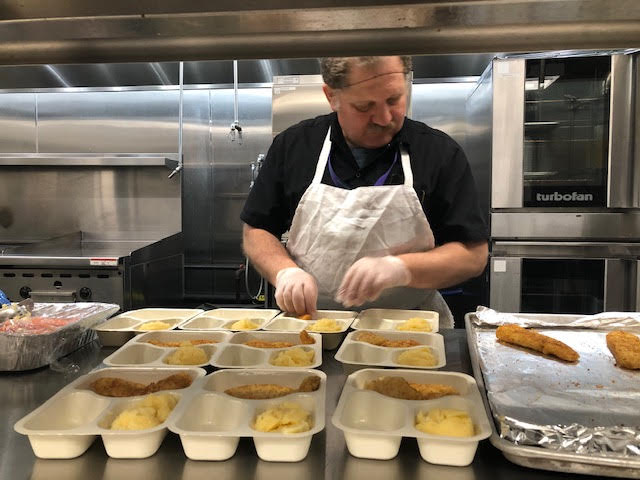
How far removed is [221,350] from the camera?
4.24 feet

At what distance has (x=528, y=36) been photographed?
0.85 meters

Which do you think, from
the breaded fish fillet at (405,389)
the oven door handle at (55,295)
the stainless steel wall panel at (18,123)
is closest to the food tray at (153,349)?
the breaded fish fillet at (405,389)

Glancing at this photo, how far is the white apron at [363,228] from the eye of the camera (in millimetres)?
1971

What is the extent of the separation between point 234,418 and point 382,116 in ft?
4.33

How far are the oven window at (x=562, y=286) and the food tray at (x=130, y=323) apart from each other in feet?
6.74

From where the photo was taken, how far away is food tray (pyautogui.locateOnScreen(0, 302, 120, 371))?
4.08 feet

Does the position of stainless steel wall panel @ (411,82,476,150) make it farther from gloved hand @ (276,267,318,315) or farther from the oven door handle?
gloved hand @ (276,267,318,315)

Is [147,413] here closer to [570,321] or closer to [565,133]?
[570,321]

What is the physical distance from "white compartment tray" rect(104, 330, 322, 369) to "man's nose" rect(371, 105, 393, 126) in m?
0.90

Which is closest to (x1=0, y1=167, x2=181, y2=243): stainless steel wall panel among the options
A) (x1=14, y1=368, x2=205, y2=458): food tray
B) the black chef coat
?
the black chef coat

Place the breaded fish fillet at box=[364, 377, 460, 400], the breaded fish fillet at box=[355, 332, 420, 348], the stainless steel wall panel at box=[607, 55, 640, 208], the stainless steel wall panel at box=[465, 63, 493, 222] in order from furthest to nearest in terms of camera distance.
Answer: the stainless steel wall panel at box=[465, 63, 493, 222], the stainless steel wall panel at box=[607, 55, 640, 208], the breaded fish fillet at box=[355, 332, 420, 348], the breaded fish fillet at box=[364, 377, 460, 400]

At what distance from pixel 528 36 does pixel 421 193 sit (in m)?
1.15

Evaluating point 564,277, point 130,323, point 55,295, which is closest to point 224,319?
point 130,323

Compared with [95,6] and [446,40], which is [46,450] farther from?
[446,40]
